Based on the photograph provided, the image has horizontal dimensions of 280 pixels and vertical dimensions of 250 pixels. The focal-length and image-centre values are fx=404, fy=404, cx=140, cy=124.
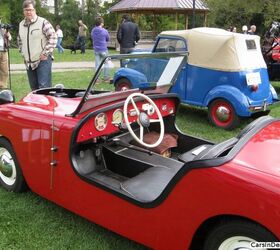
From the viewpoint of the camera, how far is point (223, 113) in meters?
6.43

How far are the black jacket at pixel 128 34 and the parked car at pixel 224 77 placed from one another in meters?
4.04

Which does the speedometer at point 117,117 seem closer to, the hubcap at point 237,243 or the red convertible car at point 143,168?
the red convertible car at point 143,168

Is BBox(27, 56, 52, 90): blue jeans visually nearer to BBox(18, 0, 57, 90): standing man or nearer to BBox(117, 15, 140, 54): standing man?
BBox(18, 0, 57, 90): standing man

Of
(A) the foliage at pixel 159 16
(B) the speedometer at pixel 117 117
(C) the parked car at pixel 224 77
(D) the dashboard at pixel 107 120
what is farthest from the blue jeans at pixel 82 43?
(B) the speedometer at pixel 117 117

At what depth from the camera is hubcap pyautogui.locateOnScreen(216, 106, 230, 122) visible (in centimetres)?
641

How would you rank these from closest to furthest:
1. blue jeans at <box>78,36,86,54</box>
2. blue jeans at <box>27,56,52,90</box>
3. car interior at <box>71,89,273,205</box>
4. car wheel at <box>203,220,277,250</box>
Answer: car wheel at <box>203,220,277,250</box>, car interior at <box>71,89,273,205</box>, blue jeans at <box>27,56,52,90</box>, blue jeans at <box>78,36,86,54</box>

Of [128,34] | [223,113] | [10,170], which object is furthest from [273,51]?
[10,170]

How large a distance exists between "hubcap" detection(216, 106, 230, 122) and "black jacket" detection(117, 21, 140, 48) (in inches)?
201

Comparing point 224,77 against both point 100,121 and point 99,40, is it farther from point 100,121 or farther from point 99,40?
point 99,40

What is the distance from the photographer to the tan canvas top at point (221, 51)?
21.0 feet

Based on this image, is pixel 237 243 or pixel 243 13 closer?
pixel 237 243

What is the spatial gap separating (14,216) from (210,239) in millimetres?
Result: 1858

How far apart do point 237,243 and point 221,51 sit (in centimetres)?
465

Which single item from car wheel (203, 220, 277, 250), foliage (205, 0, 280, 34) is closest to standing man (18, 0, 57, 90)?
car wheel (203, 220, 277, 250)
